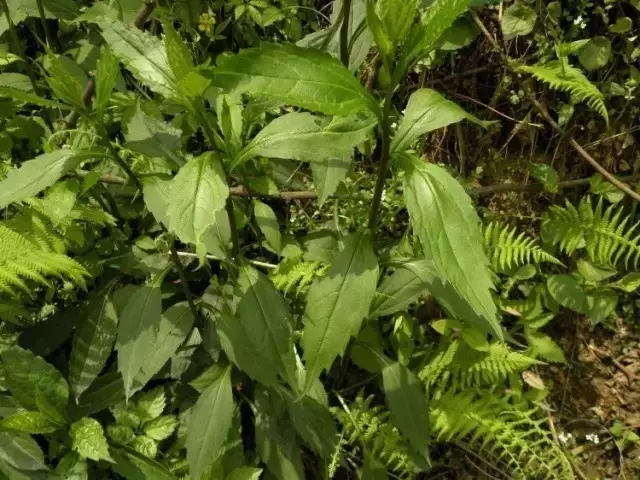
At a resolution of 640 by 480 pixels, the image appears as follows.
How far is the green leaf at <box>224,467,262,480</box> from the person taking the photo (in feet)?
5.66

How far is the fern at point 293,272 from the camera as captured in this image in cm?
172

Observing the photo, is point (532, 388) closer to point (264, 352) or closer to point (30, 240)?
point (264, 352)

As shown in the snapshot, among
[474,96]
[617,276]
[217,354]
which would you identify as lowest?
[617,276]

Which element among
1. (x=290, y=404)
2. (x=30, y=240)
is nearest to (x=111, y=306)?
(x=30, y=240)

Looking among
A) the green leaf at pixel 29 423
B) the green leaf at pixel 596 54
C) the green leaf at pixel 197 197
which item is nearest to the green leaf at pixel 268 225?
the green leaf at pixel 197 197

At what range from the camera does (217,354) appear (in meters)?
1.75

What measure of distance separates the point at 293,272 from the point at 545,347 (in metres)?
0.94

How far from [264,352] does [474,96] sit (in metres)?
1.42

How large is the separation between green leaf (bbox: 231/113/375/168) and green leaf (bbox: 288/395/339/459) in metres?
0.79

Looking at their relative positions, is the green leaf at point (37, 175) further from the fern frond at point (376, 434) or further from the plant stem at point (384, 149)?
the fern frond at point (376, 434)

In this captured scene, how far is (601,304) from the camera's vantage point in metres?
2.01

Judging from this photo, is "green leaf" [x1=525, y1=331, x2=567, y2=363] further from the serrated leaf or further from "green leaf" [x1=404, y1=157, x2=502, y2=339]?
the serrated leaf

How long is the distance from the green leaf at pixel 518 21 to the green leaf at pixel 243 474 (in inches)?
66.3

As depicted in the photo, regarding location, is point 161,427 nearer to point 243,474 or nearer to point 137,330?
point 243,474
